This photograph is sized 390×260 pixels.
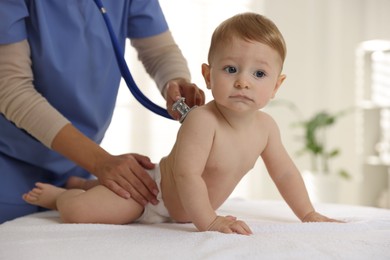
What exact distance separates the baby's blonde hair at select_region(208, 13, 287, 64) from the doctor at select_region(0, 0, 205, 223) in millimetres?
269

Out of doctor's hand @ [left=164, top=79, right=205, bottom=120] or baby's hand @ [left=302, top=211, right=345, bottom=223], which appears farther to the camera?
doctor's hand @ [left=164, top=79, right=205, bottom=120]

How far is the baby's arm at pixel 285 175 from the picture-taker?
4.34ft

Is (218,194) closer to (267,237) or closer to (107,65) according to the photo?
(267,237)

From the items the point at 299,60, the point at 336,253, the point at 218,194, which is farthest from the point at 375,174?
the point at 336,253

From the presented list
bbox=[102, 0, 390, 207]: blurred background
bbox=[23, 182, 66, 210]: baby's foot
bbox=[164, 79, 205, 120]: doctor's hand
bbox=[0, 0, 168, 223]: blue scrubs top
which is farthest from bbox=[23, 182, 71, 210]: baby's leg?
bbox=[102, 0, 390, 207]: blurred background

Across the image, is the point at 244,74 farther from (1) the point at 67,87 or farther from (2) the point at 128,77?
(1) the point at 67,87

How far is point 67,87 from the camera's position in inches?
59.1

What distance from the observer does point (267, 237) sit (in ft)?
3.35

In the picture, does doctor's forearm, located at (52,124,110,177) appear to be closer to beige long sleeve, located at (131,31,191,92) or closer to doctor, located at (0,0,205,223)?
doctor, located at (0,0,205,223)

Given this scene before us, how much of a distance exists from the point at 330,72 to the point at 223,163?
10.8 feet

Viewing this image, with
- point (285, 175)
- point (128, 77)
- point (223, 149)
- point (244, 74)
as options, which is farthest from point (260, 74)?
point (128, 77)

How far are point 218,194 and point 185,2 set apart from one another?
273cm

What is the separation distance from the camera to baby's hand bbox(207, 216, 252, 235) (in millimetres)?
1079

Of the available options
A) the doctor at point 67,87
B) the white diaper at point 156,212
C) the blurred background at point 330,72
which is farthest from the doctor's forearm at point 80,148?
the blurred background at point 330,72
